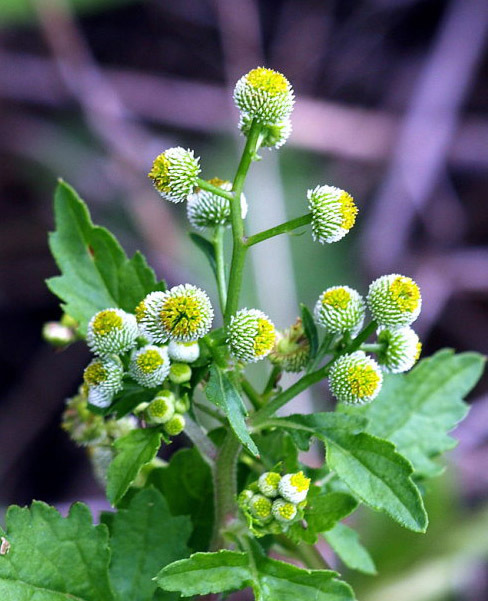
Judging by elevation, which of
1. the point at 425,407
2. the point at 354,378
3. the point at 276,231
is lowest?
the point at 425,407

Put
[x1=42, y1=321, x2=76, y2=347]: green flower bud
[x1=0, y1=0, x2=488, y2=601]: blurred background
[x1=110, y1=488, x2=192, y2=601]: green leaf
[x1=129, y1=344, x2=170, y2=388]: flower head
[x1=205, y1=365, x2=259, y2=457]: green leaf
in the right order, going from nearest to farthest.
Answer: [x1=205, y1=365, x2=259, y2=457]: green leaf < [x1=129, y1=344, x2=170, y2=388]: flower head < [x1=110, y1=488, x2=192, y2=601]: green leaf < [x1=42, y1=321, x2=76, y2=347]: green flower bud < [x1=0, y1=0, x2=488, y2=601]: blurred background

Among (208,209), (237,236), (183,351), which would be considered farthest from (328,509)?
(208,209)

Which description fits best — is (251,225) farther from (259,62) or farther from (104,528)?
(104,528)

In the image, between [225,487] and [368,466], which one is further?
[225,487]

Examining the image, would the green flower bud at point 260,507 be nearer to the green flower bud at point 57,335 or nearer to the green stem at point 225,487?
the green stem at point 225,487

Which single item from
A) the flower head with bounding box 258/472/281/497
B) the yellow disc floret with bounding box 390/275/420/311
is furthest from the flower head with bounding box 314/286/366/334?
the flower head with bounding box 258/472/281/497

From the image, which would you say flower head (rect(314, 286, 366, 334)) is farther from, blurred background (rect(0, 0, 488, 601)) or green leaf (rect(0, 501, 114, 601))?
blurred background (rect(0, 0, 488, 601))

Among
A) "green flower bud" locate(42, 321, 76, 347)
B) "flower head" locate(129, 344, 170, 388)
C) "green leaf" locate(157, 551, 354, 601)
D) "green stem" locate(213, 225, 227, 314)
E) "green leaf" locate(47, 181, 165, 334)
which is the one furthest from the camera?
"green flower bud" locate(42, 321, 76, 347)

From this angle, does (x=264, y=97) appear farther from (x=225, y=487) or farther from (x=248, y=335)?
(x=225, y=487)
